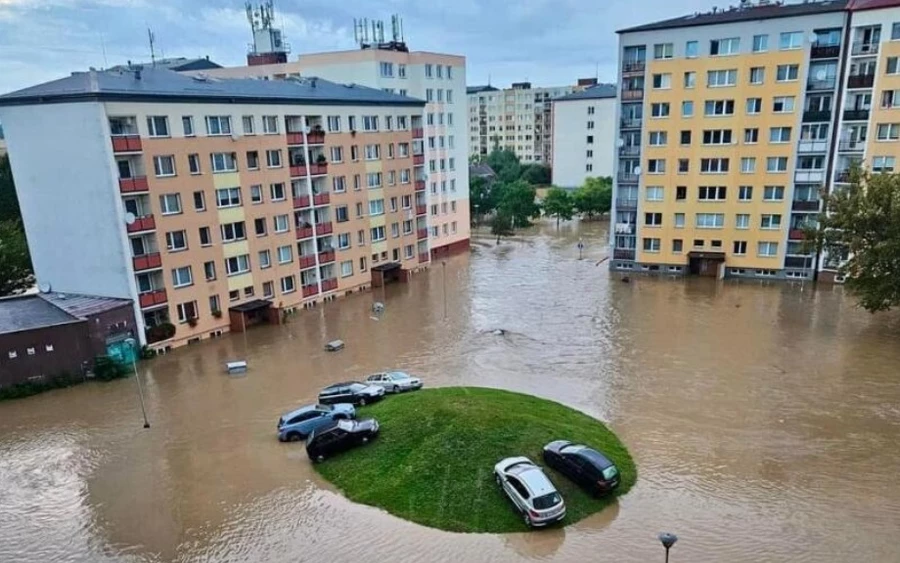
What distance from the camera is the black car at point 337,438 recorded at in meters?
23.1

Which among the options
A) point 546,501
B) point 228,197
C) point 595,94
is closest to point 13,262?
point 228,197

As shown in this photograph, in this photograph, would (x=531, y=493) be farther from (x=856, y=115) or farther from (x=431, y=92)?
(x=431, y=92)

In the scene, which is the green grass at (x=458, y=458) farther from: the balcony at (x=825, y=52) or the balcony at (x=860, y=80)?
the balcony at (x=825, y=52)

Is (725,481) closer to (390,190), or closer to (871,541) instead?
(871,541)

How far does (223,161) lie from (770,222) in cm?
Answer: 4375

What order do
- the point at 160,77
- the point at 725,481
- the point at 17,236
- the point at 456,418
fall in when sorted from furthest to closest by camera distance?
the point at 17,236 < the point at 160,77 < the point at 456,418 < the point at 725,481

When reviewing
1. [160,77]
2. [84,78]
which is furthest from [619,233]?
[84,78]

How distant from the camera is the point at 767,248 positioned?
164ft

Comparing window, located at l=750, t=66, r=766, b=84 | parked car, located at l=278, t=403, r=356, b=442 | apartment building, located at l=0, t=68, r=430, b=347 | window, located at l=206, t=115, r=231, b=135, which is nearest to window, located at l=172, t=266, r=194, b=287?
apartment building, located at l=0, t=68, r=430, b=347

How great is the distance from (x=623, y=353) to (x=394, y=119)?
31.9 metres

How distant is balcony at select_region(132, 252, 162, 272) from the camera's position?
35688 mm

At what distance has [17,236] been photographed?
44.5 meters

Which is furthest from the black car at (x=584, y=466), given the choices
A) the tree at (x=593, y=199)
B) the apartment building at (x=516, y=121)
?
the apartment building at (x=516, y=121)

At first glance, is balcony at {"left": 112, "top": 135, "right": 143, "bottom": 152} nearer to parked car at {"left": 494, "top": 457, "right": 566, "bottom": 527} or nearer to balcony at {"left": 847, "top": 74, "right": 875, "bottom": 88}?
parked car at {"left": 494, "top": 457, "right": 566, "bottom": 527}
